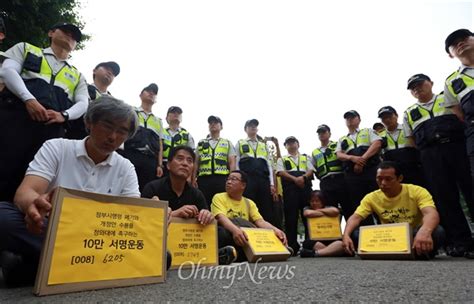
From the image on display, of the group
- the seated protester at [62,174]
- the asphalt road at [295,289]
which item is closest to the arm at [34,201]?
the seated protester at [62,174]

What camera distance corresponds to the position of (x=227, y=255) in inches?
96.2

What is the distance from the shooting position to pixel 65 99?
253 centimetres

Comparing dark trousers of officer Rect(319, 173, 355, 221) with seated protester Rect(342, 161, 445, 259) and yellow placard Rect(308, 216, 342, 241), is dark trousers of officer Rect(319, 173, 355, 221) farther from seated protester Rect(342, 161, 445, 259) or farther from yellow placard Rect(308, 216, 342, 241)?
seated protester Rect(342, 161, 445, 259)

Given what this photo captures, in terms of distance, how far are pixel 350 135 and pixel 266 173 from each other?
134 cm

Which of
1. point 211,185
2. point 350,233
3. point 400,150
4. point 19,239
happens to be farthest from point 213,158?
point 19,239

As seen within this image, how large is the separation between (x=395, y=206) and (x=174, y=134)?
2.94 metres

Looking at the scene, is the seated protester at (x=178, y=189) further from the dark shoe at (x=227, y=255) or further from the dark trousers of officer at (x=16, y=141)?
the dark trousers of officer at (x=16, y=141)

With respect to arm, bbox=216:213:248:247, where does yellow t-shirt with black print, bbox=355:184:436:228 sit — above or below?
above

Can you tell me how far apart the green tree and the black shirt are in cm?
486

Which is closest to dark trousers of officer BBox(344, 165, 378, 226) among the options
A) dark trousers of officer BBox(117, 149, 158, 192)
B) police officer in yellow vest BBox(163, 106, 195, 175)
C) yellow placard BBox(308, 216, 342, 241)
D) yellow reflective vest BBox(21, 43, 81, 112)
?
yellow placard BBox(308, 216, 342, 241)

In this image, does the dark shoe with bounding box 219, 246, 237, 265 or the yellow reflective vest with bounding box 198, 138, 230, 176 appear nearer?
the dark shoe with bounding box 219, 246, 237, 265

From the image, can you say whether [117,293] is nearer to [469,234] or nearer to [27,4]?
[469,234]

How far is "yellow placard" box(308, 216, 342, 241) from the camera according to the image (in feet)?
12.9

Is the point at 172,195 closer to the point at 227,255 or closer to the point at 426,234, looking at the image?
the point at 227,255
